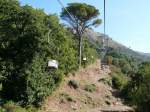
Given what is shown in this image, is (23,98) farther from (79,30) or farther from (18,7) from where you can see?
(79,30)

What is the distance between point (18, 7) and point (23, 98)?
317 inches

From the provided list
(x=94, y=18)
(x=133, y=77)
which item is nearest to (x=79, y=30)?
(x=94, y=18)

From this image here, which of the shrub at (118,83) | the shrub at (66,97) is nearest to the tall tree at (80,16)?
the shrub at (118,83)

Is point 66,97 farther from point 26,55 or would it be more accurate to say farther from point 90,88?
point 26,55

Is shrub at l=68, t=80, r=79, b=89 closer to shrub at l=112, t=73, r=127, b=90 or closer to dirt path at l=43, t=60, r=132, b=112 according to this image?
dirt path at l=43, t=60, r=132, b=112

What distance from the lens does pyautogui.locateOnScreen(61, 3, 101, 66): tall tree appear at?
51.1m

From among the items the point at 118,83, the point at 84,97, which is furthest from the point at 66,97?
the point at 118,83

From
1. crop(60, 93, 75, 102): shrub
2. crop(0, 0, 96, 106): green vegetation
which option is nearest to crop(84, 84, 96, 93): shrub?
crop(60, 93, 75, 102): shrub

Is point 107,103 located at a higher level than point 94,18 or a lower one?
lower

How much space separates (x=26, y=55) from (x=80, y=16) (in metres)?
21.8

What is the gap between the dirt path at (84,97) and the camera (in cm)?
3378

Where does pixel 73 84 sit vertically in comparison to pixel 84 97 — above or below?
above

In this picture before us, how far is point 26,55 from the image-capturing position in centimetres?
3061

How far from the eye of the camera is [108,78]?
46.5 m
